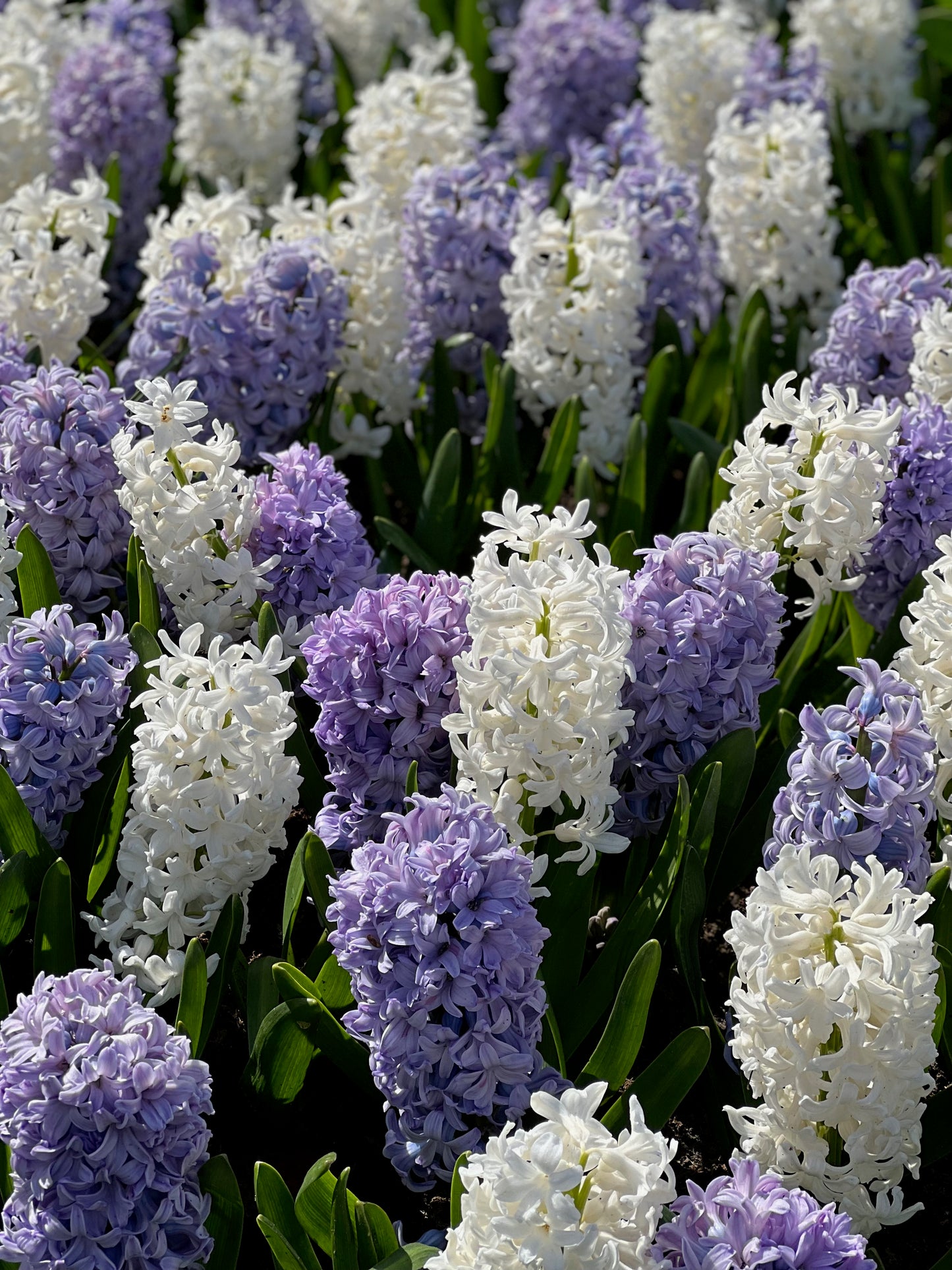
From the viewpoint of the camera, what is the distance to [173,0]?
24.3 feet

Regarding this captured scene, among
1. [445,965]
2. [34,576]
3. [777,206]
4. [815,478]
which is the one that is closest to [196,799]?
[445,965]

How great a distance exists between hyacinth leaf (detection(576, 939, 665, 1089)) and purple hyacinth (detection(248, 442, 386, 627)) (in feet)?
3.04

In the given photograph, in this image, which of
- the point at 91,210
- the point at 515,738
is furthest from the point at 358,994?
the point at 91,210

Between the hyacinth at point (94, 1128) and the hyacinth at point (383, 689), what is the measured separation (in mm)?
602

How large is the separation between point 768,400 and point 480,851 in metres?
1.07

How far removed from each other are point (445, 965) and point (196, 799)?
1.65 ft

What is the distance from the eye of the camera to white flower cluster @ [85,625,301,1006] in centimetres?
220

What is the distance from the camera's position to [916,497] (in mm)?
2982

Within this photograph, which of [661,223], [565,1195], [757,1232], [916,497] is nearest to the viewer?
[565,1195]

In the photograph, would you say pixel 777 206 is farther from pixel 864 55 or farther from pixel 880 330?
pixel 864 55

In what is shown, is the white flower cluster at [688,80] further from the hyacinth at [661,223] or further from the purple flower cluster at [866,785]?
the purple flower cluster at [866,785]

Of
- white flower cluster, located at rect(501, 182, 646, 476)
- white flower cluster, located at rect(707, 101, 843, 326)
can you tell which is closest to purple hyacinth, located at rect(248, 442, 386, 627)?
white flower cluster, located at rect(501, 182, 646, 476)

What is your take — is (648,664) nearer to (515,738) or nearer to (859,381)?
(515,738)

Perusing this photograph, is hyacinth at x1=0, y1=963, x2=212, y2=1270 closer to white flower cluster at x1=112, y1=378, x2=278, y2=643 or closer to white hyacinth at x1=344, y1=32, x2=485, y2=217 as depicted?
white flower cluster at x1=112, y1=378, x2=278, y2=643
